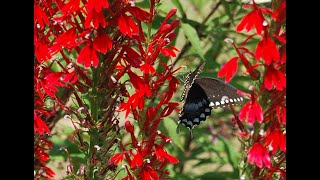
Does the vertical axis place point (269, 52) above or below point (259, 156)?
above

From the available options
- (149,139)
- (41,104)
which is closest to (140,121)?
(149,139)

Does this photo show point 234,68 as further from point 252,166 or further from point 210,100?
point 210,100

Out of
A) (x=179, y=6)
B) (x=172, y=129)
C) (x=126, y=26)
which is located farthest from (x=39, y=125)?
(x=179, y=6)

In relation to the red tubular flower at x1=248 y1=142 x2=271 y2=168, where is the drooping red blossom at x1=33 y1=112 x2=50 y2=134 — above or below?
above

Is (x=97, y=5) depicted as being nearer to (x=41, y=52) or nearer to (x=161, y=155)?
(x=41, y=52)

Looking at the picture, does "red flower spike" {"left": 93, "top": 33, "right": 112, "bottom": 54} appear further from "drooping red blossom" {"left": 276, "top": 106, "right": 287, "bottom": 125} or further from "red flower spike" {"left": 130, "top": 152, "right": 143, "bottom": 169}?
"drooping red blossom" {"left": 276, "top": 106, "right": 287, "bottom": 125}

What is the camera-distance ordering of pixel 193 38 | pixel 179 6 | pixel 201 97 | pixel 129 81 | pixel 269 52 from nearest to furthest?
pixel 269 52, pixel 129 81, pixel 201 97, pixel 193 38, pixel 179 6

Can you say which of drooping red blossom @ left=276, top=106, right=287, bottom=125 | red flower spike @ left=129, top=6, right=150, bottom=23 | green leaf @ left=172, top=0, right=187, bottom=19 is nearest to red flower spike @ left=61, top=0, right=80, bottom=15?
red flower spike @ left=129, top=6, right=150, bottom=23
